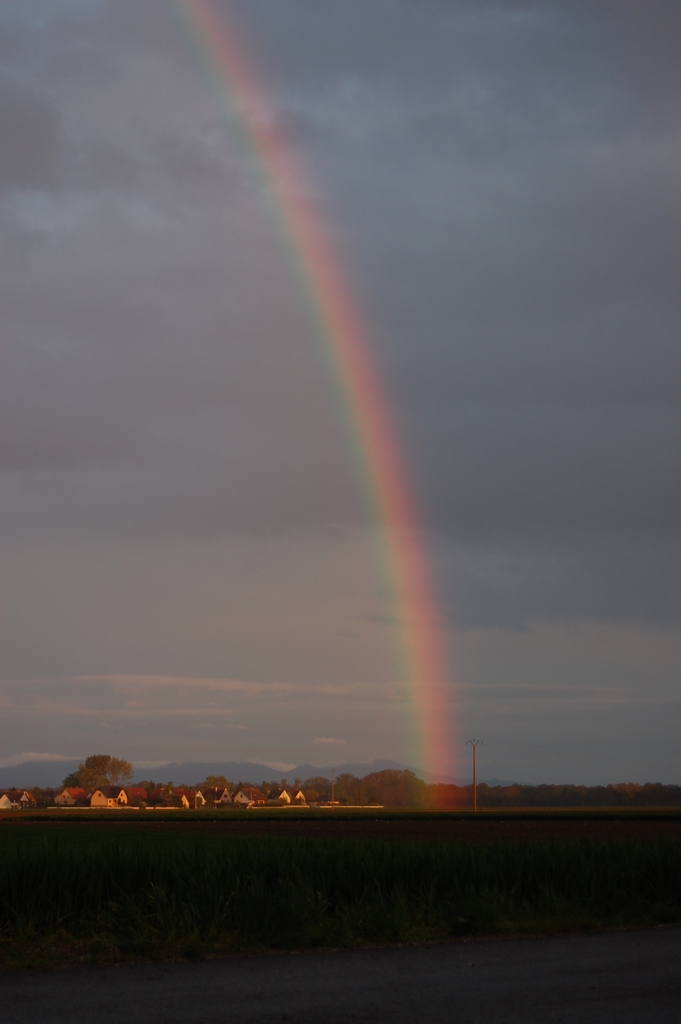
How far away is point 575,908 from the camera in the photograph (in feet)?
48.3

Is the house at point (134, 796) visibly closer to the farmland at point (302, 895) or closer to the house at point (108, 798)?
the house at point (108, 798)

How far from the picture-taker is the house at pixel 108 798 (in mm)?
183125

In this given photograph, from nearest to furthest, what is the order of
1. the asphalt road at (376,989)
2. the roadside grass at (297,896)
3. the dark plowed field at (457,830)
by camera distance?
the asphalt road at (376,989) → the roadside grass at (297,896) → the dark plowed field at (457,830)

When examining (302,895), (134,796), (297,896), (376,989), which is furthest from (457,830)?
(134,796)

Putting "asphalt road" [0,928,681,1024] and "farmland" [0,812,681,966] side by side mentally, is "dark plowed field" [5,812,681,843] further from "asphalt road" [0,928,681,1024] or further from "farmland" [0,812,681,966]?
"asphalt road" [0,928,681,1024]

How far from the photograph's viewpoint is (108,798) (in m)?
188

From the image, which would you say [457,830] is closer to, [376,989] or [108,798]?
[376,989]

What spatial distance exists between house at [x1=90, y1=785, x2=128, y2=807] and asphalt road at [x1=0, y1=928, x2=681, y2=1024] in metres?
181

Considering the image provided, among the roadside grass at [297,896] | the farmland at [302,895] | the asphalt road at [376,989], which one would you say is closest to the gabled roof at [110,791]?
the farmland at [302,895]

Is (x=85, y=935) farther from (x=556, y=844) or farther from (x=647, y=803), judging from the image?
(x=647, y=803)

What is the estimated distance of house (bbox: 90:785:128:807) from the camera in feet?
601

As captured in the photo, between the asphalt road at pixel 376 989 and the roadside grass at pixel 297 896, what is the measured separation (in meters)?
0.82

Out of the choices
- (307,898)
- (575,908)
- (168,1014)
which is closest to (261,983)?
(168,1014)

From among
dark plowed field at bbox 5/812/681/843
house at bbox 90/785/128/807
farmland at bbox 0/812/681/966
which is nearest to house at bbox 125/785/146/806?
house at bbox 90/785/128/807
